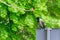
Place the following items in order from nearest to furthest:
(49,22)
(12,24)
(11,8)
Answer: (11,8)
(49,22)
(12,24)

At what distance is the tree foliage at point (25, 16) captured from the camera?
1827 mm

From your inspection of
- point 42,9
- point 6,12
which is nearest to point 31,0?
point 42,9

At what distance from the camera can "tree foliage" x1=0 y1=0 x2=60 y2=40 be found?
5.99 feet

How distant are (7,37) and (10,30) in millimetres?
102

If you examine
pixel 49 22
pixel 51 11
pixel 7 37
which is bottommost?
pixel 7 37

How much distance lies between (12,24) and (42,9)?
464 mm

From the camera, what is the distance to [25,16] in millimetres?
2004

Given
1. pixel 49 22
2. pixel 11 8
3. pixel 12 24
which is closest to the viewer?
pixel 11 8

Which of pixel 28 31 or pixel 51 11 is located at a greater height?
pixel 51 11

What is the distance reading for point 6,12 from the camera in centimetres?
189

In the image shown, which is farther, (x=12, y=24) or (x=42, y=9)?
(x=12, y=24)

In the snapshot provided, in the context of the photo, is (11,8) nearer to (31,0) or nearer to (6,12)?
(6,12)

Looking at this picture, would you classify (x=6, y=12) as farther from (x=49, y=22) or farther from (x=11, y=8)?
(x=49, y=22)

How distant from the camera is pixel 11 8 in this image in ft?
5.84
